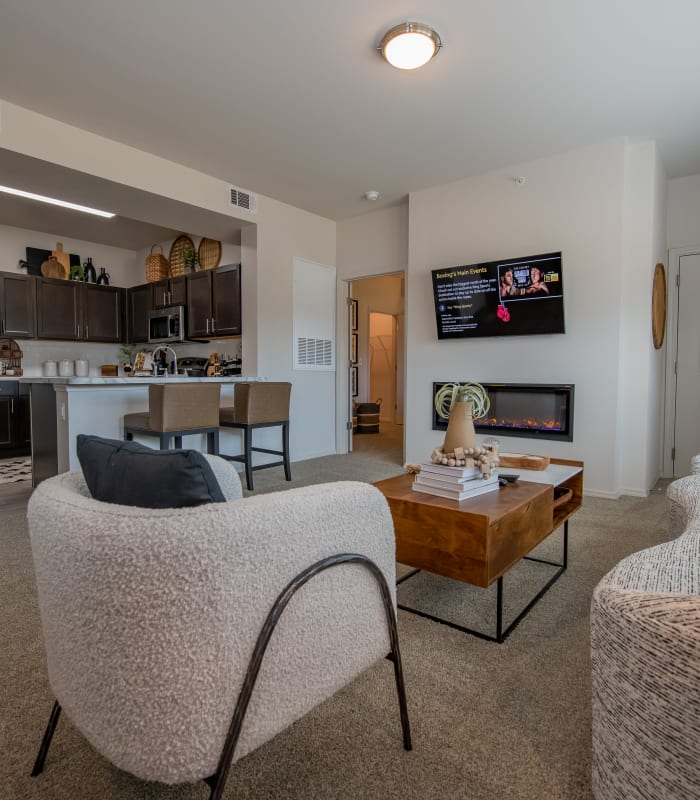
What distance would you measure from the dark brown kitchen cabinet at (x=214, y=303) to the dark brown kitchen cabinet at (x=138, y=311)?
0.94 meters

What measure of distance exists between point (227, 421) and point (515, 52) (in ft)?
10.4

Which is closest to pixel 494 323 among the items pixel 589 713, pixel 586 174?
pixel 586 174

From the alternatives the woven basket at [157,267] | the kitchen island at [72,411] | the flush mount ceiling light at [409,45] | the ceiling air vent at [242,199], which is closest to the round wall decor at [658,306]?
Answer: the flush mount ceiling light at [409,45]

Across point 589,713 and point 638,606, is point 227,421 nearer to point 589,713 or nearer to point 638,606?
point 589,713

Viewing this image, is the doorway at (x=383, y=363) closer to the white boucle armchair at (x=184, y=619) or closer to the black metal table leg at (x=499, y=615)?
the black metal table leg at (x=499, y=615)

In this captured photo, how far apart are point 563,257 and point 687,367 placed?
66.6 inches

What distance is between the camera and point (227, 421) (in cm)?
399

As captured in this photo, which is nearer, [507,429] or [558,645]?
[558,645]

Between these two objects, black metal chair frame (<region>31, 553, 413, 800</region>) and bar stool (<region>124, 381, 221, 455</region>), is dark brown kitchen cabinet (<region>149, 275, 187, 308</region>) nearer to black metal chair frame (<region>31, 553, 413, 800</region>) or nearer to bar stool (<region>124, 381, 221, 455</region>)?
bar stool (<region>124, 381, 221, 455</region>)

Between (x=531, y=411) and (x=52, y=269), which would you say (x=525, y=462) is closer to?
(x=531, y=411)

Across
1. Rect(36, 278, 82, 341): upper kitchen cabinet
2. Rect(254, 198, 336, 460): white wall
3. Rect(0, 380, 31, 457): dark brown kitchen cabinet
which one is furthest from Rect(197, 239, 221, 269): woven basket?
Rect(0, 380, 31, 457): dark brown kitchen cabinet

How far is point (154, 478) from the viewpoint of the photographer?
2.97ft

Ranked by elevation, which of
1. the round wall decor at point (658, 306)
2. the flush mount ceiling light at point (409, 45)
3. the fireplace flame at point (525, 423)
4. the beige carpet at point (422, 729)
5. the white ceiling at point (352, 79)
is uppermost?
the white ceiling at point (352, 79)

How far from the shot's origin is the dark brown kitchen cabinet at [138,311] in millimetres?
6031
